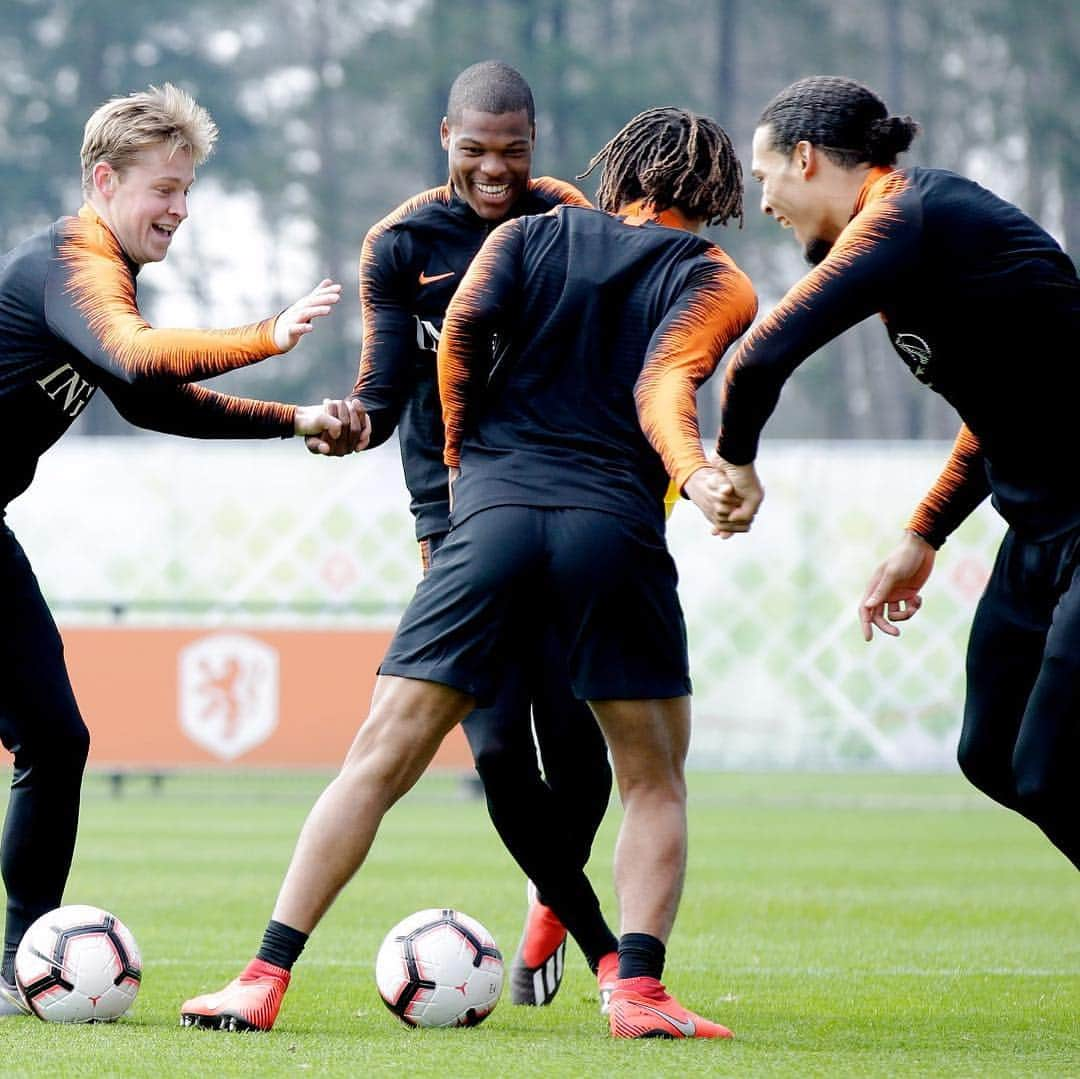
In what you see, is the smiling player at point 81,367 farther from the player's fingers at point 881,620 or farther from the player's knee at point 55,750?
the player's fingers at point 881,620

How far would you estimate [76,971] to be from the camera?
521cm

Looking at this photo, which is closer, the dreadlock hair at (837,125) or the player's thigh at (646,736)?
the dreadlock hair at (837,125)

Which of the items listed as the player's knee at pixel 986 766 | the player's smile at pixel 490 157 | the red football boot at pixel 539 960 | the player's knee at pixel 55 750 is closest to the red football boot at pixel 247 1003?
the player's knee at pixel 55 750

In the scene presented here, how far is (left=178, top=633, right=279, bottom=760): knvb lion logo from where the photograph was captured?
A: 1566cm

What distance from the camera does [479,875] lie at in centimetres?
1015

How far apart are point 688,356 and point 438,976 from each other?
5.58ft

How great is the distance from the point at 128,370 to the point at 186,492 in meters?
16.7

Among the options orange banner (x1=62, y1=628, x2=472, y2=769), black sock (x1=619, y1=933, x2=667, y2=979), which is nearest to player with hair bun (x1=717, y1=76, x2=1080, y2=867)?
black sock (x1=619, y1=933, x2=667, y2=979)

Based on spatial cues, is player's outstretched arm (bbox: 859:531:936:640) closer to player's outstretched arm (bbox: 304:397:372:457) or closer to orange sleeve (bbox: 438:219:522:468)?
orange sleeve (bbox: 438:219:522:468)

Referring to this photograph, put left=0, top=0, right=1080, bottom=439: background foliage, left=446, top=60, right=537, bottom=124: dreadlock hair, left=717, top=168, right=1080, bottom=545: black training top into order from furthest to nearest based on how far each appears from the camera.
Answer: left=0, top=0, right=1080, bottom=439: background foliage < left=446, top=60, right=537, bottom=124: dreadlock hair < left=717, top=168, right=1080, bottom=545: black training top

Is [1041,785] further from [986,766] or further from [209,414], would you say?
[209,414]

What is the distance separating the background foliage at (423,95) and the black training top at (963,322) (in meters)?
27.8

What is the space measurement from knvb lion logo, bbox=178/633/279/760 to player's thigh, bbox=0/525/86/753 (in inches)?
400

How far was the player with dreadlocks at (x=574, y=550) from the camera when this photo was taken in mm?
5094
